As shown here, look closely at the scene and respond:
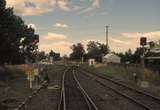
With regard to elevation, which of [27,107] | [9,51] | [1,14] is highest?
[1,14]

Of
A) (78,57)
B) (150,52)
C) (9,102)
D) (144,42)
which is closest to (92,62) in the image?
(150,52)

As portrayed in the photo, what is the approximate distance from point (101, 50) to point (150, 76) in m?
132

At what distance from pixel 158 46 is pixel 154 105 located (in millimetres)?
39059

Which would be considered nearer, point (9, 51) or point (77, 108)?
point (77, 108)

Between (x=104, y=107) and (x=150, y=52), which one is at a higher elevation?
(x=150, y=52)

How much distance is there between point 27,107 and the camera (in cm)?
1633

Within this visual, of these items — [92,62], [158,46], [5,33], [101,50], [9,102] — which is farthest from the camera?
[101,50]

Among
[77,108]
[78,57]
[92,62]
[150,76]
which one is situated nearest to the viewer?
[77,108]

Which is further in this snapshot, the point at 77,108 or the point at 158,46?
the point at 158,46

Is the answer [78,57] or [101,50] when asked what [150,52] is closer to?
[101,50]

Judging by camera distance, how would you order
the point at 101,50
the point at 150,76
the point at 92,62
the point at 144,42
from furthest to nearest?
the point at 101,50 → the point at 92,62 → the point at 150,76 → the point at 144,42

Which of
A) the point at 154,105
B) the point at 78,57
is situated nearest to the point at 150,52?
the point at 154,105

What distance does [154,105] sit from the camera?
16.5 m

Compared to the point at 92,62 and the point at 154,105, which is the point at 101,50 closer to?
the point at 92,62
